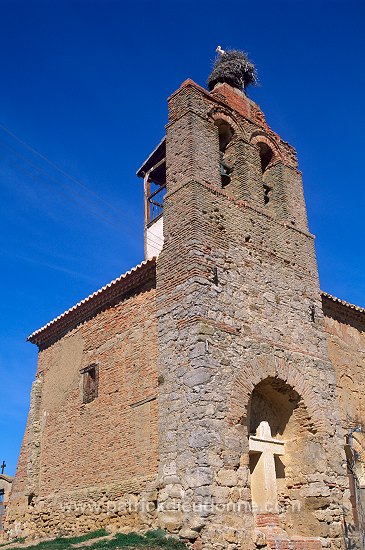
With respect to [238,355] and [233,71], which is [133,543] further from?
[233,71]

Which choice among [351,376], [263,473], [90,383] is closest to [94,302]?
[90,383]

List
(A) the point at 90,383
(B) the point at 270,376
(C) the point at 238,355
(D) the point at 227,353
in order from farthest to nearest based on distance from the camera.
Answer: (A) the point at 90,383 < (B) the point at 270,376 < (C) the point at 238,355 < (D) the point at 227,353

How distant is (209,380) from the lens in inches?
334

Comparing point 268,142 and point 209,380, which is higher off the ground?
point 268,142

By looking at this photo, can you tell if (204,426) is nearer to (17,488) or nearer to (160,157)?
(17,488)

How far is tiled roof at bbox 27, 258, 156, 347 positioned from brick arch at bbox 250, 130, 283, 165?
417 centimetres

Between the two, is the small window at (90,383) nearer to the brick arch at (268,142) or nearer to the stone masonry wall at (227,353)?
the stone masonry wall at (227,353)

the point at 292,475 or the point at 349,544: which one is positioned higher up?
the point at 292,475

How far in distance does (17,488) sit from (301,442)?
22.2 ft

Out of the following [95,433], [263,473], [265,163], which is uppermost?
[265,163]

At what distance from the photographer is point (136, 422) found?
964 centimetres

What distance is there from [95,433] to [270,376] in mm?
3614

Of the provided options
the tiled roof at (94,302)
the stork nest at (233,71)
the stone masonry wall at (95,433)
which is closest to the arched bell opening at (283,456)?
the stone masonry wall at (95,433)

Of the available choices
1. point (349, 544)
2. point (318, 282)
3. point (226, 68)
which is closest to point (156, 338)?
point (318, 282)
